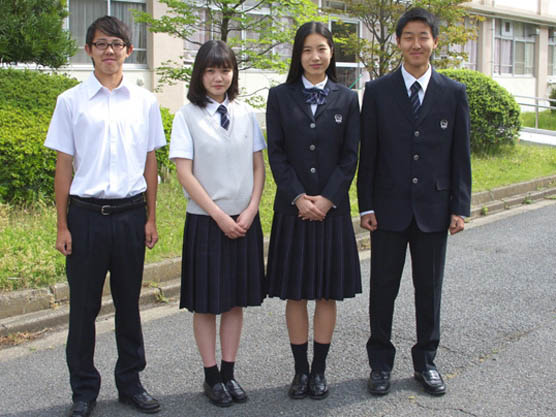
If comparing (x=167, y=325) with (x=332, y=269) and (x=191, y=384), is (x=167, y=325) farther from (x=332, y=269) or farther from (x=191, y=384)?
(x=332, y=269)

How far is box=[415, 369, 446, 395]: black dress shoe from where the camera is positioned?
3670 millimetres

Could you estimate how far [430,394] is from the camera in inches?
145

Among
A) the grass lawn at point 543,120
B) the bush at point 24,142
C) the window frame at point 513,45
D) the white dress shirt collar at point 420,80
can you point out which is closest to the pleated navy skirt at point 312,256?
the white dress shirt collar at point 420,80

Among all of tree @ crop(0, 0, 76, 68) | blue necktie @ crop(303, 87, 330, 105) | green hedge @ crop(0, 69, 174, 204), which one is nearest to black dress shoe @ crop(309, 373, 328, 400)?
blue necktie @ crop(303, 87, 330, 105)

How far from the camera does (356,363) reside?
4.13m

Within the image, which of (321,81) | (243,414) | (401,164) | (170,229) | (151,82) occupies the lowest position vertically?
(243,414)

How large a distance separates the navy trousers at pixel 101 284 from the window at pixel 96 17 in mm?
10168

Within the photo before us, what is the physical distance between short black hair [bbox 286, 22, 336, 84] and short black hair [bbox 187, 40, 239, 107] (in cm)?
33

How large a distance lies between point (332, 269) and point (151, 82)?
1145cm

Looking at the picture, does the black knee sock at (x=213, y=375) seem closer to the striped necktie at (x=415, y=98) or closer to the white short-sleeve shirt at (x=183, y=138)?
the white short-sleeve shirt at (x=183, y=138)

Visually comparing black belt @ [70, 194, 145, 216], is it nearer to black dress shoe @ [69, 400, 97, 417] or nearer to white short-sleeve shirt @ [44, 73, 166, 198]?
white short-sleeve shirt @ [44, 73, 166, 198]

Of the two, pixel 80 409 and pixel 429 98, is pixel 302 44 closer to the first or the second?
pixel 429 98

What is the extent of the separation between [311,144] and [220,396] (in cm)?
146

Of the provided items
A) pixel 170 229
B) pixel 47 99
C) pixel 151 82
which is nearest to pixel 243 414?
pixel 170 229
